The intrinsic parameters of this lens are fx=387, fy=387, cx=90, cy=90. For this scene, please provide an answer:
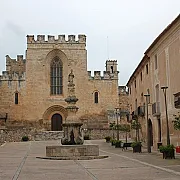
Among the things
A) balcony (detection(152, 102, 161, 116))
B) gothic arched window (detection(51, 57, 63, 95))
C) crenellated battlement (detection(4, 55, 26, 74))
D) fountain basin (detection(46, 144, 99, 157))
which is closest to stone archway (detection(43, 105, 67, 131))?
gothic arched window (detection(51, 57, 63, 95))

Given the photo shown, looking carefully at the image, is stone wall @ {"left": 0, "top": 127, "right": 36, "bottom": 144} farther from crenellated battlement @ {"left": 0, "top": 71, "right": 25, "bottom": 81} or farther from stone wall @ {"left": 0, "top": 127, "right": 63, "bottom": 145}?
crenellated battlement @ {"left": 0, "top": 71, "right": 25, "bottom": 81}

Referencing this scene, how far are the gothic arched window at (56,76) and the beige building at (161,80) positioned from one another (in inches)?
733

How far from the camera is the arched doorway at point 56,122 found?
5000 cm

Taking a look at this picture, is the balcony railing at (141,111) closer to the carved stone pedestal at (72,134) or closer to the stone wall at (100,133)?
the carved stone pedestal at (72,134)

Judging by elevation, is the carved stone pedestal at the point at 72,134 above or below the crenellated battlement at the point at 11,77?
below

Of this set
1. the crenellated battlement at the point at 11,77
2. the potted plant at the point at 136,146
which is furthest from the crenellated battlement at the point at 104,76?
the potted plant at the point at 136,146

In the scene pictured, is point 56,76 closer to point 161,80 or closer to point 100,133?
point 100,133

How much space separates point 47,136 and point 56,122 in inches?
204

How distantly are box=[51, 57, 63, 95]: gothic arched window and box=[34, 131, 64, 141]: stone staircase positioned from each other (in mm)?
6697

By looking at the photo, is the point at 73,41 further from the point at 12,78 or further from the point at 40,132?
the point at 40,132

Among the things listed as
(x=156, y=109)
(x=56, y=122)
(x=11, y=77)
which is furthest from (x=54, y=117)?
(x=156, y=109)

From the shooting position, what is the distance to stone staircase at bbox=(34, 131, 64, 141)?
147 ft

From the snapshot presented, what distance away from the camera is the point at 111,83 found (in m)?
50.9

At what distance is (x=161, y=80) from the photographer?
24.9m
